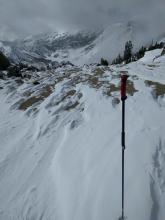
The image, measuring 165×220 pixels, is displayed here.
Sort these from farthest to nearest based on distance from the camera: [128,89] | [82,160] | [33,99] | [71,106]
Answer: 1. [33,99]
2. [128,89]
3. [71,106]
4. [82,160]

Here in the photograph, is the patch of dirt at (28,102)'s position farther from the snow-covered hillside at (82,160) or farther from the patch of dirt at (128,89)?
the patch of dirt at (128,89)

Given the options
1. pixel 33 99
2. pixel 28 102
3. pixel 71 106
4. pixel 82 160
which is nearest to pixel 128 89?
pixel 71 106

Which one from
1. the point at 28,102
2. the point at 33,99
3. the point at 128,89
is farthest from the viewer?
the point at 33,99

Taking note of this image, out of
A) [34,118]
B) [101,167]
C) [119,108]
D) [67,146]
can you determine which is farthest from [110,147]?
[34,118]

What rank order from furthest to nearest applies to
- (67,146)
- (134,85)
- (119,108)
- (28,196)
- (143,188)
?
1. (134,85)
2. (119,108)
3. (67,146)
4. (28,196)
5. (143,188)

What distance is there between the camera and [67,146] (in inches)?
399

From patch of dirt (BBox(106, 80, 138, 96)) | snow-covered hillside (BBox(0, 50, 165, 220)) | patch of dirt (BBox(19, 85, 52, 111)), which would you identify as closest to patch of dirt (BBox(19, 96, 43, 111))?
patch of dirt (BBox(19, 85, 52, 111))

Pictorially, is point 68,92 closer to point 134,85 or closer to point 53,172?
point 134,85

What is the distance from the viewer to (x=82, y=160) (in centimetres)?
880

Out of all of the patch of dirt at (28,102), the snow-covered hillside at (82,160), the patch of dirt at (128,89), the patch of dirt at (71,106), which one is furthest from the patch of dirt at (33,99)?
the patch of dirt at (128,89)

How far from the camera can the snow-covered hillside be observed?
6703 mm

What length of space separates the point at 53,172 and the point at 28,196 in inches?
53.6

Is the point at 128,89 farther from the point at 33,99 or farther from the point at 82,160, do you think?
the point at 82,160

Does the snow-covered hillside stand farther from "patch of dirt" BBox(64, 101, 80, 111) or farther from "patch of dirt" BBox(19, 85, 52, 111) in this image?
"patch of dirt" BBox(19, 85, 52, 111)
